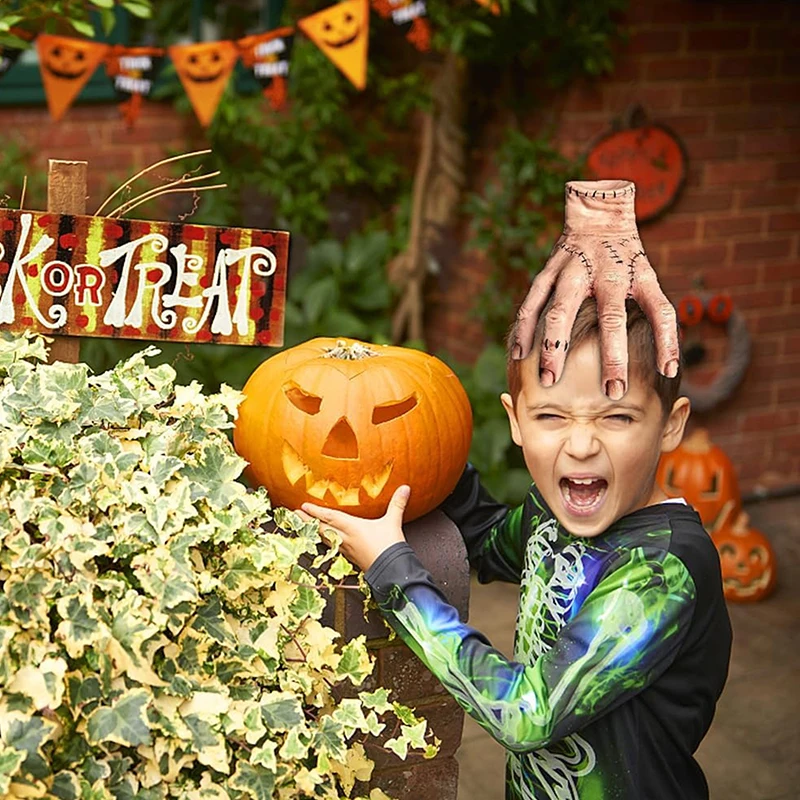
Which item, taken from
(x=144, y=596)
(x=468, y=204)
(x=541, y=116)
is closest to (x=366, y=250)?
(x=468, y=204)

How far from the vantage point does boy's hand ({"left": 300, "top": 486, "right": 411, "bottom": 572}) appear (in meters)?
1.70

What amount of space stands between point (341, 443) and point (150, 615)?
578 mm

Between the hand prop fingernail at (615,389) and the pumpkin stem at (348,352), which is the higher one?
the hand prop fingernail at (615,389)

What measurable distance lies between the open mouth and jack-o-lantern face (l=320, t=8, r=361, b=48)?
2.76 metres

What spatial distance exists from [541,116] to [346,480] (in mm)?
3329

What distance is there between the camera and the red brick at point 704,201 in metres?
4.75

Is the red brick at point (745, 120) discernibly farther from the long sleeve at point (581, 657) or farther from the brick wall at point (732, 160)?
the long sleeve at point (581, 657)

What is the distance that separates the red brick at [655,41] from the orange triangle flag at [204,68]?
1626mm

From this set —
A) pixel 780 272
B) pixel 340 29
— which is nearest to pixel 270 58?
pixel 340 29

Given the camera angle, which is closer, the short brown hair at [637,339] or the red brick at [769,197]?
the short brown hair at [637,339]

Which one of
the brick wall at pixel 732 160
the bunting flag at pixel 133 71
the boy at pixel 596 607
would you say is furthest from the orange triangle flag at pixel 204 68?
the boy at pixel 596 607

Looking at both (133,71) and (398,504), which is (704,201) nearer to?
(133,71)

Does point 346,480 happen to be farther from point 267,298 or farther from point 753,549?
point 753,549

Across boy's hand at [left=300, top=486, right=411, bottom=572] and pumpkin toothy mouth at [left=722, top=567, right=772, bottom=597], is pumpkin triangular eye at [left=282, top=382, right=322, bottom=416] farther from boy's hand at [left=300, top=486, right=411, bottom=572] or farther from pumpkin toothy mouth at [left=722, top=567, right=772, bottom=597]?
pumpkin toothy mouth at [left=722, top=567, right=772, bottom=597]
